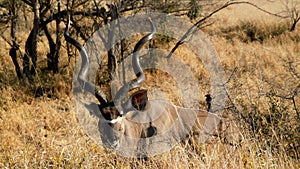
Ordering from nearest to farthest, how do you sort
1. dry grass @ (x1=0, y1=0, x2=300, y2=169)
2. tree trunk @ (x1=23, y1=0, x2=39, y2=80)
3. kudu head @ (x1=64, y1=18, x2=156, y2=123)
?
1. dry grass @ (x1=0, y1=0, x2=300, y2=169)
2. kudu head @ (x1=64, y1=18, x2=156, y2=123)
3. tree trunk @ (x1=23, y1=0, x2=39, y2=80)

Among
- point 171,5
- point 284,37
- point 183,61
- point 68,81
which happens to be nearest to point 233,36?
point 284,37

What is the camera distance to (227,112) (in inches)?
181

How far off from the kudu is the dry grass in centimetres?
26

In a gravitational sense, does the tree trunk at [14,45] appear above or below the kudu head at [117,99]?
above

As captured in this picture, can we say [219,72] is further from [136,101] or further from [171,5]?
Result: [136,101]

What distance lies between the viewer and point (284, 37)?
11.8 metres

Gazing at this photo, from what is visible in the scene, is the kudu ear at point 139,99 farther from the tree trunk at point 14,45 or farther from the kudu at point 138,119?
the tree trunk at point 14,45

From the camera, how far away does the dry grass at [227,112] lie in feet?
10.5

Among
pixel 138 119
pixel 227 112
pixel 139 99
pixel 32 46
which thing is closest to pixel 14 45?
pixel 32 46

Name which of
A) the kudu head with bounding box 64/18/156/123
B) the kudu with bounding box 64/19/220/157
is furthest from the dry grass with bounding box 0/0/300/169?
the kudu head with bounding box 64/18/156/123

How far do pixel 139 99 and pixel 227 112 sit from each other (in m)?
1.26

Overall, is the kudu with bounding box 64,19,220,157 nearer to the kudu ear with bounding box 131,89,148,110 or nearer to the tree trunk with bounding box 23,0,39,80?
the kudu ear with bounding box 131,89,148,110

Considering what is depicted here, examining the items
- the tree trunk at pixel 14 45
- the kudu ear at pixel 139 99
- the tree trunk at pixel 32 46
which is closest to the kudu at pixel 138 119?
the kudu ear at pixel 139 99

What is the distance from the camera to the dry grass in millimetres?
3197
